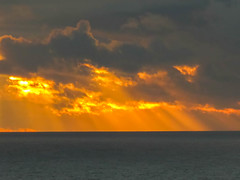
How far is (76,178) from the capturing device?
6506 centimetres

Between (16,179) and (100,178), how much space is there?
13.6 m

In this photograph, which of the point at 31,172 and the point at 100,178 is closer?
the point at 100,178

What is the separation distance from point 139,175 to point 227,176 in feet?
49.5

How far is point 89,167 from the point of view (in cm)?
8250

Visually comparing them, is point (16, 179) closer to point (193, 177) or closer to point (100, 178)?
point (100, 178)

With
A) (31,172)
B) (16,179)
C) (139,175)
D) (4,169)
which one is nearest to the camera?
(16,179)

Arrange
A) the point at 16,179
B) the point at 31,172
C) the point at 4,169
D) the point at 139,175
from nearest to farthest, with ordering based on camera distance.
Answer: the point at 16,179, the point at 139,175, the point at 31,172, the point at 4,169

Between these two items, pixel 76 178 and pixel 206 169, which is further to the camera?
pixel 206 169

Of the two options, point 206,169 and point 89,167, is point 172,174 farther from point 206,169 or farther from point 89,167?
point 89,167

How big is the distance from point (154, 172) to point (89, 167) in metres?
15.5

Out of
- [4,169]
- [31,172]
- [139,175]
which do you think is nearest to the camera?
[139,175]

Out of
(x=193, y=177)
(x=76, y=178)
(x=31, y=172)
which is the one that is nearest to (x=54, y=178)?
(x=76, y=178)

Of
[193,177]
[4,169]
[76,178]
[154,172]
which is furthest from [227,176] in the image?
[4,169]

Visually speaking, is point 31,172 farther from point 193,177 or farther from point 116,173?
point 193,177
